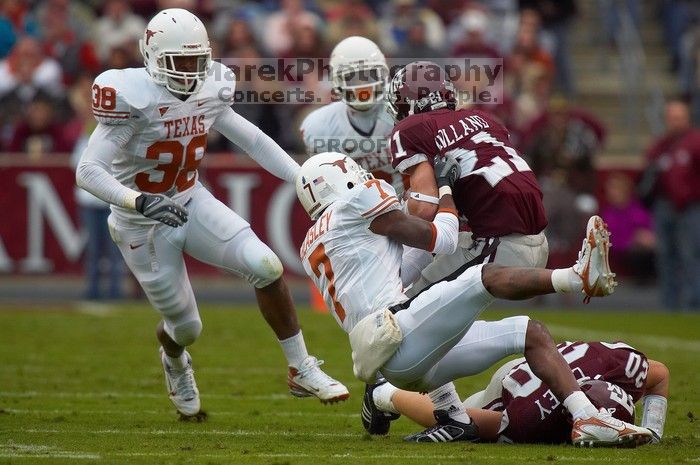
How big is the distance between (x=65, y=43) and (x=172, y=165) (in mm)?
8191

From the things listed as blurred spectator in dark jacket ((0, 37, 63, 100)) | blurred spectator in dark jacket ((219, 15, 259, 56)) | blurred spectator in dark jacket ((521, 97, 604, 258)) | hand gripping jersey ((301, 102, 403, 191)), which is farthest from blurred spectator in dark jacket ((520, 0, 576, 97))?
hand gripping jersey ((301, 102, 403, 191))

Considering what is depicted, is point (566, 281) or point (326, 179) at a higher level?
point (326, 179)

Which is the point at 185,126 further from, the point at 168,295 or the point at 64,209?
the point at 64,209

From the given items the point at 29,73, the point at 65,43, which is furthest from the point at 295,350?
the point at 65,43

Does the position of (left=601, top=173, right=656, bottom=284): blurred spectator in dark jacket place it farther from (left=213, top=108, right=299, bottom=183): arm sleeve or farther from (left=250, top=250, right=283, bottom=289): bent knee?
(left=250, top=250, right=283, bottom=289): bent knee

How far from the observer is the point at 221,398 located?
7004 mm

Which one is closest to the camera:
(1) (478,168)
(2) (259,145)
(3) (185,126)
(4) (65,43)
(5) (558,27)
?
(1) (478,168)

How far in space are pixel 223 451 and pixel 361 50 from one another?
248 centimetres

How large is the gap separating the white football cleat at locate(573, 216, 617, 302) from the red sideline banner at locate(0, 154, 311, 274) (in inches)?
301

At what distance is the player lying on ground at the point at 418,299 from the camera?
5.04 meters

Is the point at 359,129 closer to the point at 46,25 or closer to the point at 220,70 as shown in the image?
the point at 220,70

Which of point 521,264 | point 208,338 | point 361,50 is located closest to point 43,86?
point 208,338

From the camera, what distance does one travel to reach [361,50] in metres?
6.80

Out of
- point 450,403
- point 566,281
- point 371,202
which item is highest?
point 371,202
